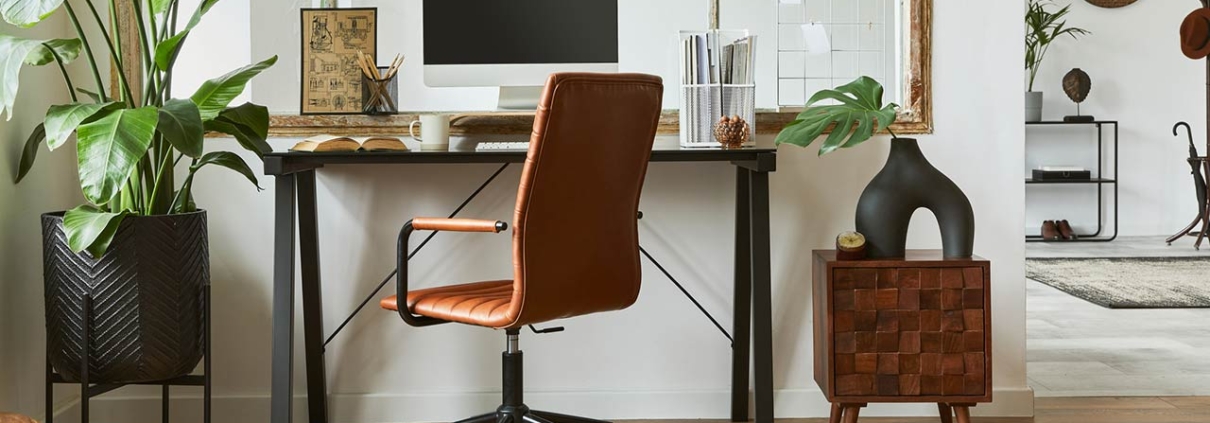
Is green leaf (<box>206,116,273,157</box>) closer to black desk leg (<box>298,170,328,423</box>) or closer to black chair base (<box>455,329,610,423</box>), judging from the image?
black desk leg (<box>298,170,328,423</box>)

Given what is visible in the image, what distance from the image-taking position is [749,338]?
283 cm

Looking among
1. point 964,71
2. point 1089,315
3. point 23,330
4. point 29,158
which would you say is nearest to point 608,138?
point 964,71

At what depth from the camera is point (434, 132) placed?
2.63 metres

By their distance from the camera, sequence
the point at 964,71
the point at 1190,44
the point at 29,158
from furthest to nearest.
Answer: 1. the point at 1190,44
2. the point at 964,71
3. the point at 29,158

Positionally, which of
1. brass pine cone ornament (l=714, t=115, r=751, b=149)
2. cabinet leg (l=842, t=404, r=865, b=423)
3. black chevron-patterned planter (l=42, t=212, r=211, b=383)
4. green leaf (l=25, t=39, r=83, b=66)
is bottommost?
cabinet leg (l=842, t=404, r=865, b=423)

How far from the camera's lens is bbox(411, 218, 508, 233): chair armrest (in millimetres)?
2053

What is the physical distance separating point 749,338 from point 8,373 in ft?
6.20

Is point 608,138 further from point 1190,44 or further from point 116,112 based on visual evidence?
point 1190,44

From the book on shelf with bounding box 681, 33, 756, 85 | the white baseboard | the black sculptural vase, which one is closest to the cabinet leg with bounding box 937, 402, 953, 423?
the white baseboard

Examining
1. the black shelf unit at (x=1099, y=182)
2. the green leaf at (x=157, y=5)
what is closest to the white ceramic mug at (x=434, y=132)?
the green leaf at (x=157, y=5)

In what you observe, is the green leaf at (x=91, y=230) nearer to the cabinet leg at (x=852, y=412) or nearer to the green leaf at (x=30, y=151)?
the green leaf at (x=30, y=151)

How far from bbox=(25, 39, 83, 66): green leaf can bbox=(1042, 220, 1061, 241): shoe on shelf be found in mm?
6414

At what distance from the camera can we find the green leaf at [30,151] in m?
2.40

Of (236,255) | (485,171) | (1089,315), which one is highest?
(485,171)
